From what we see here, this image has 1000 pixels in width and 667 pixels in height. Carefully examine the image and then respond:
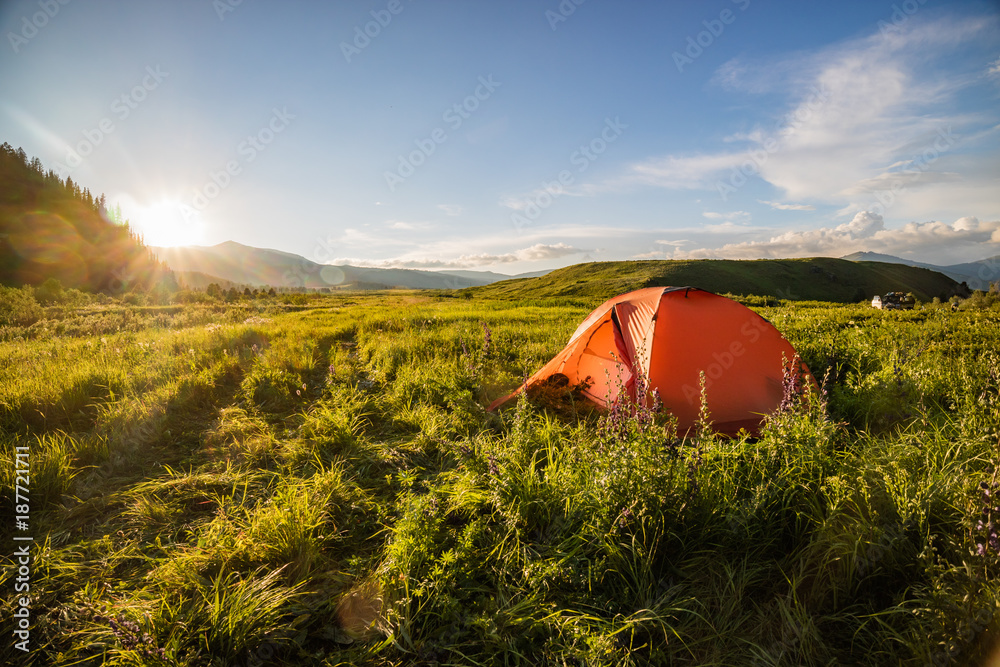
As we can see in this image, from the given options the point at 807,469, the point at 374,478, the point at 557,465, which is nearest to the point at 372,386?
the point at 374,478

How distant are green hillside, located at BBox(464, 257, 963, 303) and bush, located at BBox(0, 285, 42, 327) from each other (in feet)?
178

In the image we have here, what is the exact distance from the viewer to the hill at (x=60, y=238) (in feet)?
251

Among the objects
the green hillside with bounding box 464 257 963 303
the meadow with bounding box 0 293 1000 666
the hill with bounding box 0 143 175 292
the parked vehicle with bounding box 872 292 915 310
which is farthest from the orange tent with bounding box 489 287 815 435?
the hill with bounding box 0 143 175 292

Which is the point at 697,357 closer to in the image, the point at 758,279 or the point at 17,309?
the point at 17,309

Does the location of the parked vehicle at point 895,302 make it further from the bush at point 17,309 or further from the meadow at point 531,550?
the bush at point 17,309

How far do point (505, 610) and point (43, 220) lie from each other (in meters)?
146

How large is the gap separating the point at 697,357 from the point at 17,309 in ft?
96.7

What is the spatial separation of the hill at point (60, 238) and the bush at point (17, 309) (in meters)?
59.0

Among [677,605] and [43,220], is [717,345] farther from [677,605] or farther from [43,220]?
[43,220]

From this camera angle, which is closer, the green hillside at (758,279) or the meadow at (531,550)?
the meadow at (531,550)

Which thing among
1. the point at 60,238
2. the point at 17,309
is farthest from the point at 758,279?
the point at 60,238

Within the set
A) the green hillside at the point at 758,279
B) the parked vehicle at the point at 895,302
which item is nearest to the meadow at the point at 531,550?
the parked vehicle at the point at 895,302

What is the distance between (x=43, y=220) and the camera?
93500 millimetres

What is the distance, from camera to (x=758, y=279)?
80562 mm
